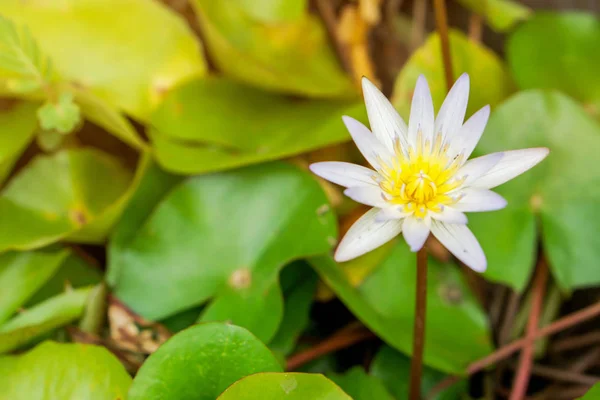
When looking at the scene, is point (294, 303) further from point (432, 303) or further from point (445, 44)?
point (445, 44)

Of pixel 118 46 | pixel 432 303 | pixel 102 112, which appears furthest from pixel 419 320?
pixel 118 46

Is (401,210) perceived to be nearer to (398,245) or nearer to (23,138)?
(398,245)

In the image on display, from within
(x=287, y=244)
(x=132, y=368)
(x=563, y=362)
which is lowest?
(x=563, y=362)

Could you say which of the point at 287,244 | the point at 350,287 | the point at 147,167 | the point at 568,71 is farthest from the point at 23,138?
the point at 568,71

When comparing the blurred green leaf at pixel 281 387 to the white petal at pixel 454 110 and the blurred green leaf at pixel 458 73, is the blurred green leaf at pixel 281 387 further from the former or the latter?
the blurred green leaf at pixel 458 73

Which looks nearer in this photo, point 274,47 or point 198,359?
point 198,359

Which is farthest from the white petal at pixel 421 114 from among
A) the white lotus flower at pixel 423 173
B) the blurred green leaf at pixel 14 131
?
the blurred green leaf at pixel 14 131
